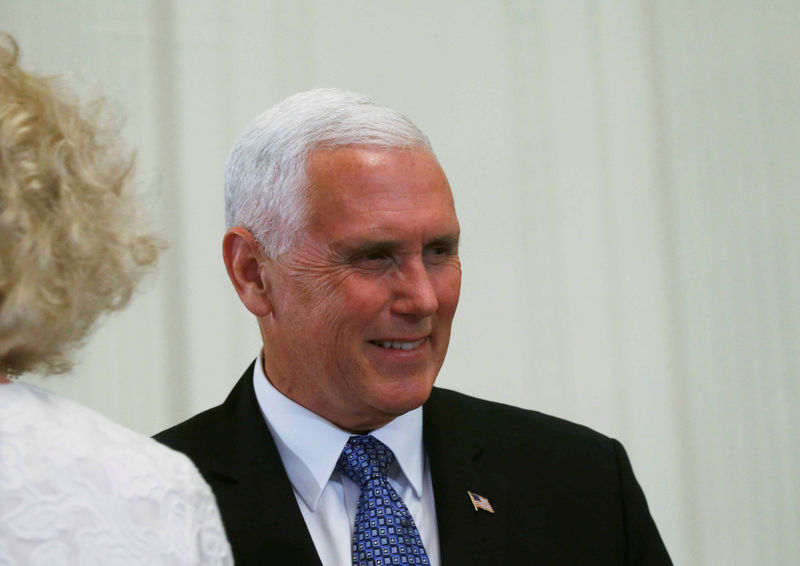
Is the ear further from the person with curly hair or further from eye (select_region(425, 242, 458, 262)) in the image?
the person with curly hair

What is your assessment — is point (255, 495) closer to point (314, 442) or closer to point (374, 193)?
point (314, 442)

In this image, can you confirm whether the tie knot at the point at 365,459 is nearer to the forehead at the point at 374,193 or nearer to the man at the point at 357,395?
the man at the point at 357,395

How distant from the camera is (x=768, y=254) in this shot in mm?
3426

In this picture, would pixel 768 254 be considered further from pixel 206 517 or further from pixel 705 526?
pixel 206 517

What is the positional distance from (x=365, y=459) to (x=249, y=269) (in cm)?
43

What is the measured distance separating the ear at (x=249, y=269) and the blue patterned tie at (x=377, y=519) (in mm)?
325

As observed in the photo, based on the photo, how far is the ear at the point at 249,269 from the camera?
6.39 feet

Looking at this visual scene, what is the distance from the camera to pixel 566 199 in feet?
10.6

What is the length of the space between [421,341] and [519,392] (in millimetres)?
1385

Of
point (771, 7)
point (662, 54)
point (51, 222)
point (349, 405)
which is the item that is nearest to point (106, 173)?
point (51, 222)

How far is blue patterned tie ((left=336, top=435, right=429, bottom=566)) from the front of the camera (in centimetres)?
172

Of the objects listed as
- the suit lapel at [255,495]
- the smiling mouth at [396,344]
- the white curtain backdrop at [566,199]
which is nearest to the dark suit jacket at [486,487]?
Answer: the suit lapel at [255,495]

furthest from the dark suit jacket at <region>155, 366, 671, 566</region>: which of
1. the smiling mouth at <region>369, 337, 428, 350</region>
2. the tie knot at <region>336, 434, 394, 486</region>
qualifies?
the smiling mouth at <region>369, 337, 428, 350</region>

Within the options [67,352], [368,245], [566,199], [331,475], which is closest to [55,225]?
[67,352]
